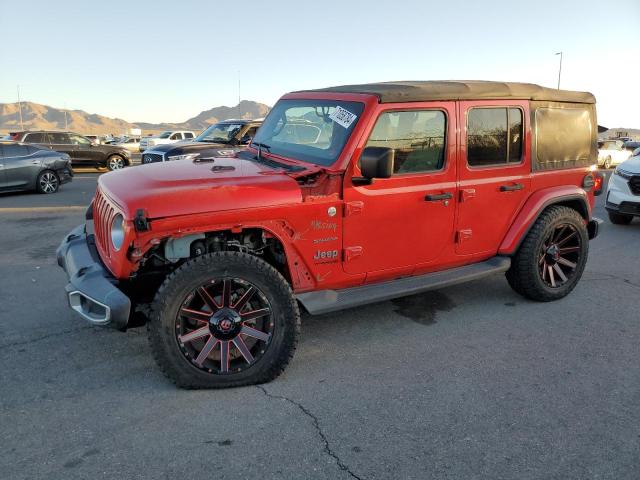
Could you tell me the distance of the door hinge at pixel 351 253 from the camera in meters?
3.76

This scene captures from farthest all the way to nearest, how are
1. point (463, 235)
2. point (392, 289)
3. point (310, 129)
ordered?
point (463, 235)
point (310, 129)
point (392, 289)

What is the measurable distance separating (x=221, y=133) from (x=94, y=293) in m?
9.04

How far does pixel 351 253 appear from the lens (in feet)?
12.4

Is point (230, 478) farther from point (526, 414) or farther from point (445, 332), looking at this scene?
point (445, 332)

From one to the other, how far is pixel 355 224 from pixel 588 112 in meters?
2.99

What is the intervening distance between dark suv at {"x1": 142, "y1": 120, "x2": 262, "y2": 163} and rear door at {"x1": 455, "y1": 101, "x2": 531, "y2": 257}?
6240mm

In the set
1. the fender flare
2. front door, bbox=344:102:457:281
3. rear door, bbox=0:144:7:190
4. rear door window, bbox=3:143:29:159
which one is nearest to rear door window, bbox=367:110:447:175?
front door, bbox=344:102:457:281

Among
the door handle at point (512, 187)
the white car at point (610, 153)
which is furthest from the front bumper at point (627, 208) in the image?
the white car at point (610, 153)

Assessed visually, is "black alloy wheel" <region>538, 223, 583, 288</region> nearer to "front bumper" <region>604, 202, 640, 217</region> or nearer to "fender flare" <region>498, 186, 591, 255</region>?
"fender flare" <region>498, 186, 591, 255</region>

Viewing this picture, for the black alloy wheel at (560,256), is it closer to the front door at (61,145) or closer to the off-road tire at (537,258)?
the off-road tire at (537,258)

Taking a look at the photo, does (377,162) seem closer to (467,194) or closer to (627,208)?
(467,194)

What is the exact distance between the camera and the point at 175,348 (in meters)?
3.22

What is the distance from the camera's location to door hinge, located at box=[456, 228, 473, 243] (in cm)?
432

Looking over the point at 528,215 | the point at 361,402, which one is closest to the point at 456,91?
the point at 528,215
